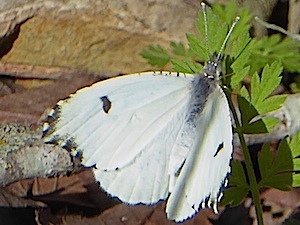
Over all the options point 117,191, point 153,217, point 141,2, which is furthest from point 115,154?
point 141,2

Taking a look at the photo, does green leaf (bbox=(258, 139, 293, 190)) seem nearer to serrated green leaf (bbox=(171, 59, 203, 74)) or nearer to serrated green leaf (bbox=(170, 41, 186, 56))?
serrated green leaf (bbox=(171, 59, 203, 74))

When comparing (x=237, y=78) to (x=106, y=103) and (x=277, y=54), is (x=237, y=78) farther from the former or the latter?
(x=277, y=54)

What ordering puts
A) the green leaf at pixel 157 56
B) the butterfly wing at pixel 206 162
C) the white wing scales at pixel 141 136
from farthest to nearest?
the green leaf at pixel 157 56 < the white wing scales at pixel 141 136 < the butterfly wing at pixel 206 162

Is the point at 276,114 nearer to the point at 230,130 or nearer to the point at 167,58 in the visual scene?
the point at 167,58

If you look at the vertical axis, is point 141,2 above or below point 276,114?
above

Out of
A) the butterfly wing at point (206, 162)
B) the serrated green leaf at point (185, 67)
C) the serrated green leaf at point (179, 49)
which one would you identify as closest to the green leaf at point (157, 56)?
the serrated green leaf at point (179, 49)

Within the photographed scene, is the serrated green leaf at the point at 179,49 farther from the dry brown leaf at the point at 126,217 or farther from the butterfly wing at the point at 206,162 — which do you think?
the butterfly wing at the point at 206,162

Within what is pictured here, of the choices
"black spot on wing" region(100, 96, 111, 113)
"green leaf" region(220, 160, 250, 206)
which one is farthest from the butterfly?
Result: "green leaf" region(220, 160, 250, 206)
